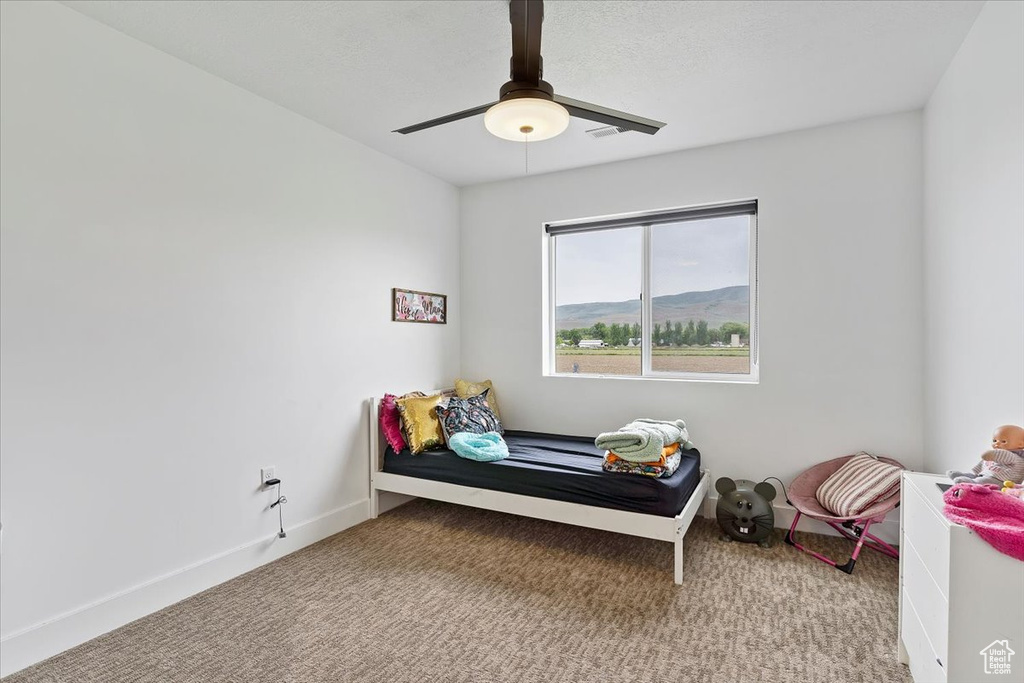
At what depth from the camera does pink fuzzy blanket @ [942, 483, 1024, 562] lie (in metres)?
1.28

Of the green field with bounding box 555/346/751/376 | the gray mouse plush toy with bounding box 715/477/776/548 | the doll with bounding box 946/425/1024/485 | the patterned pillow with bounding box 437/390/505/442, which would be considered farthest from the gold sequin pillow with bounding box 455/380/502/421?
the doll with bounding box 946/425/1024/485

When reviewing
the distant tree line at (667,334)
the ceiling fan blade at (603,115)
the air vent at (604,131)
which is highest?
the air vent at (604,131)

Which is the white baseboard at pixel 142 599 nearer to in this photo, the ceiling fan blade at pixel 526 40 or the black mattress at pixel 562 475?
the black mattress at pixel 562 475

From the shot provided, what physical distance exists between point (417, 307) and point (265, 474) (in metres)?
1.69

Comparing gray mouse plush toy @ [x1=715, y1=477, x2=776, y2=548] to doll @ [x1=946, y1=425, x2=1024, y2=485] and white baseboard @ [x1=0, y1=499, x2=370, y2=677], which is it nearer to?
doll @ [x1=946, y1=425, x2=1024, y2=485]

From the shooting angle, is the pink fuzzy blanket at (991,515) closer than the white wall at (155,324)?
Yes

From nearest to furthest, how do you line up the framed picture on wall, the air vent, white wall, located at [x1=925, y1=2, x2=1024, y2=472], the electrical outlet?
white wall, located at [x1=925, y1=2, x2=1024, y2=472] < the electrical outlet < the air vent < the framed picture on wall

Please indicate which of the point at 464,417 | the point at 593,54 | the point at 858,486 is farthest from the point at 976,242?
the point at 464,417

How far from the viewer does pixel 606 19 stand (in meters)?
2.12

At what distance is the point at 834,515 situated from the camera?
2.84 metres

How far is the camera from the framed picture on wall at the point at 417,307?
3818 mm

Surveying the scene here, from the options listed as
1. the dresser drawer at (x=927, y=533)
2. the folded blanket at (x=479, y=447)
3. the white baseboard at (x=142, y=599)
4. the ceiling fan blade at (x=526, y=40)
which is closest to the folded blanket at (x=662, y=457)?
the folded blanket at (x=479, y=447)

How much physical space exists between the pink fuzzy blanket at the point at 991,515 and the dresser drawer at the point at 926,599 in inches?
9.2

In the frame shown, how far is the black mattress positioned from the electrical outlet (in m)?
0.83
